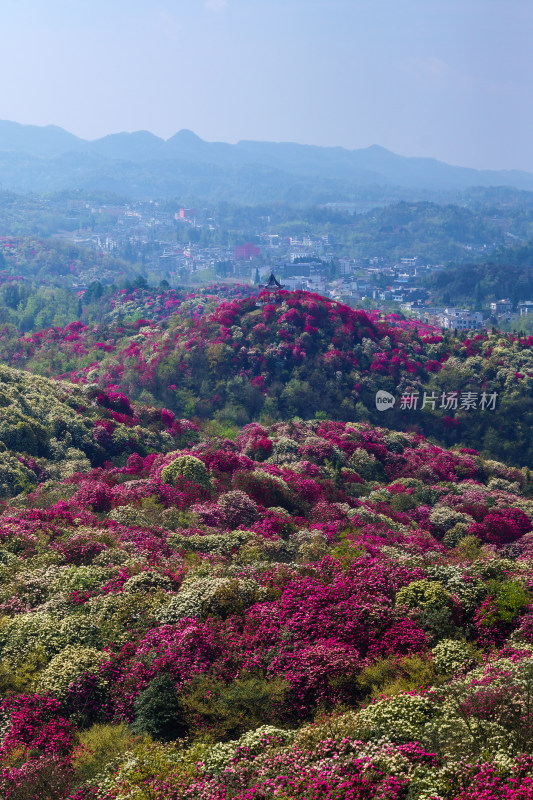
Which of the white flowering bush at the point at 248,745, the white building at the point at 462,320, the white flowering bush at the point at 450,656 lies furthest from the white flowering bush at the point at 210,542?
the white building at the point at 462,320

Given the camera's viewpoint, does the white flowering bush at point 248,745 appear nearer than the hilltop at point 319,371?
Yes

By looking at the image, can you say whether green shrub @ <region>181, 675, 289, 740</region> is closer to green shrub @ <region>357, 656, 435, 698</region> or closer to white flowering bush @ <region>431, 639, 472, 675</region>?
green shrub @ <region>357, 656, 435, 698</region>

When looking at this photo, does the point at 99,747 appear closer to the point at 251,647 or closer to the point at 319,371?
the point at 251,647

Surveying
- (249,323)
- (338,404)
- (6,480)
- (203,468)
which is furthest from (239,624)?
(249,323)

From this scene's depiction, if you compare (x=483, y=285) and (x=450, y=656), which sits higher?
(x=450, y=656)

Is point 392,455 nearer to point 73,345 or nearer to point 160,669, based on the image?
point 160,669

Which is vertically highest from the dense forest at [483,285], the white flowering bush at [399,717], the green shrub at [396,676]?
the white flowering bush at [399,717]

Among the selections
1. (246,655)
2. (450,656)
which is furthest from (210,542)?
(450,656)

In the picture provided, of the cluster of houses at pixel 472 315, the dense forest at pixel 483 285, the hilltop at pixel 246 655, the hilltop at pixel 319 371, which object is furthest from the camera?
the dense forest at pixel 483 285

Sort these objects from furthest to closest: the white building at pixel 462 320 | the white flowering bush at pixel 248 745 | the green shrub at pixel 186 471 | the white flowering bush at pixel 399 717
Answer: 1. the white building at pixel 462 320
2. the green shrub at pixel 186 471
3. the white flowering bush at pixel 248 745
4. the white flowering bush at pixel 399 717

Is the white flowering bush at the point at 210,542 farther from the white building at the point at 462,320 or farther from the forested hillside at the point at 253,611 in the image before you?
the white building at the point at 462,320

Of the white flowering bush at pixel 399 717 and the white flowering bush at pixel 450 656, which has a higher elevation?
the white flowering bush at pixel 399 717

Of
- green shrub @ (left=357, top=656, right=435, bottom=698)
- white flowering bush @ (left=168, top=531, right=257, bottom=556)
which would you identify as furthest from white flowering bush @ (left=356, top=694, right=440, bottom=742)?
white flowering bush @ (left=168, top=531, right=257, bottom=556)
